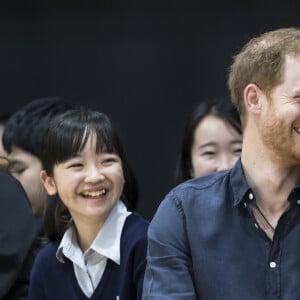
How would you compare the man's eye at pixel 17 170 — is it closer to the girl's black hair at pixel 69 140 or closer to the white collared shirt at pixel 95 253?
the girl's black hair at pixel 69 140

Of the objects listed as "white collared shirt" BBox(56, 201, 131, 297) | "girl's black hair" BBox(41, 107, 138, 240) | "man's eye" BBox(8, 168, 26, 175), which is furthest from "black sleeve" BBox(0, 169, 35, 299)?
"man's eye" BBox(8, 168, 26, 175)

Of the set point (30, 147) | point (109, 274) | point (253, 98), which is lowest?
point (109, 274)

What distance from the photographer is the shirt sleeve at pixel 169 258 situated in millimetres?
1754

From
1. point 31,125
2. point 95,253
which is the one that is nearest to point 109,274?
point 95,253

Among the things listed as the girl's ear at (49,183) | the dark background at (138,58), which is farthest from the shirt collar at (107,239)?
the dark background at (138,58)

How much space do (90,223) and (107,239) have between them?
Result: 8cm

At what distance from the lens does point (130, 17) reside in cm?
318

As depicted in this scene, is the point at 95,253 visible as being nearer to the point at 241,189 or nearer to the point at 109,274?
the point at 109,274

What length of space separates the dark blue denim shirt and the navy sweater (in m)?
0.26

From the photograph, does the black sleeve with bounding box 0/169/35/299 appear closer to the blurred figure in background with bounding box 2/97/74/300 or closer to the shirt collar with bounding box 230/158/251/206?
the blurred figure in background with bounding box 2/97/74/300

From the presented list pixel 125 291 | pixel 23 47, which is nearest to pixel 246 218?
pixel 125 291

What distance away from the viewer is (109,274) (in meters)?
2.10

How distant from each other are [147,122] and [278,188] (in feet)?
5.00

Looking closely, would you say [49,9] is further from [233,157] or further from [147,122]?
[233,157]
